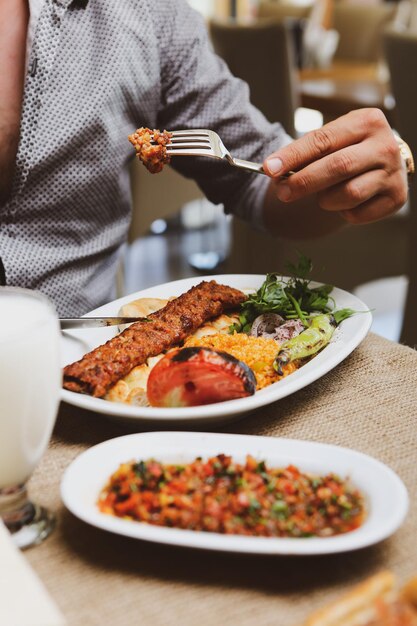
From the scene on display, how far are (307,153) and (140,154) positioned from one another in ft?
0.87

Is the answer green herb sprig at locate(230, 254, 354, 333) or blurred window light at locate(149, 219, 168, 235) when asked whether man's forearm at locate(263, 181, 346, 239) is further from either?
blurred window light at locate(149, 219, 168, 235)

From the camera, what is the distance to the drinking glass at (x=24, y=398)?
61 centimetres

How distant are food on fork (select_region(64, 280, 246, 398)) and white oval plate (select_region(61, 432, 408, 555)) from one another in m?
0.18

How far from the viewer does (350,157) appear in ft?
3.78

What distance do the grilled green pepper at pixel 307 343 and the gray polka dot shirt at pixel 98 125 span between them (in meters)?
0.63

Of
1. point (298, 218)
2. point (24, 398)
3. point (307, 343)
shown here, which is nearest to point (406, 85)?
point (298, 218)

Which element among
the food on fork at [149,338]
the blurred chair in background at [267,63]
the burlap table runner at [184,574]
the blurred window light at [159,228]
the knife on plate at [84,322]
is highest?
the burlap table runner at [184,574]

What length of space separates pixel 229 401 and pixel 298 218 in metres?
0.85

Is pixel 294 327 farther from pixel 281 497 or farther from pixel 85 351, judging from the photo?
pixel 281 497

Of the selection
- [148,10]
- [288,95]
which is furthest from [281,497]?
[288,95]

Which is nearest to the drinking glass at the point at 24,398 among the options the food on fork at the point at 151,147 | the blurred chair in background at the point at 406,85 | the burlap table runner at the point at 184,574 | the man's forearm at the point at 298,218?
the burlap table runner at the point at 184,574

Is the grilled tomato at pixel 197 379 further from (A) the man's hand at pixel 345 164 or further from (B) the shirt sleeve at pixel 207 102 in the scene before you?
(B) the shirt sleeve at pixel 207 102

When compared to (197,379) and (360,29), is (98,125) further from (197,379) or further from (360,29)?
(360,29)

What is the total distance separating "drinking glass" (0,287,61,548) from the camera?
61 cm
